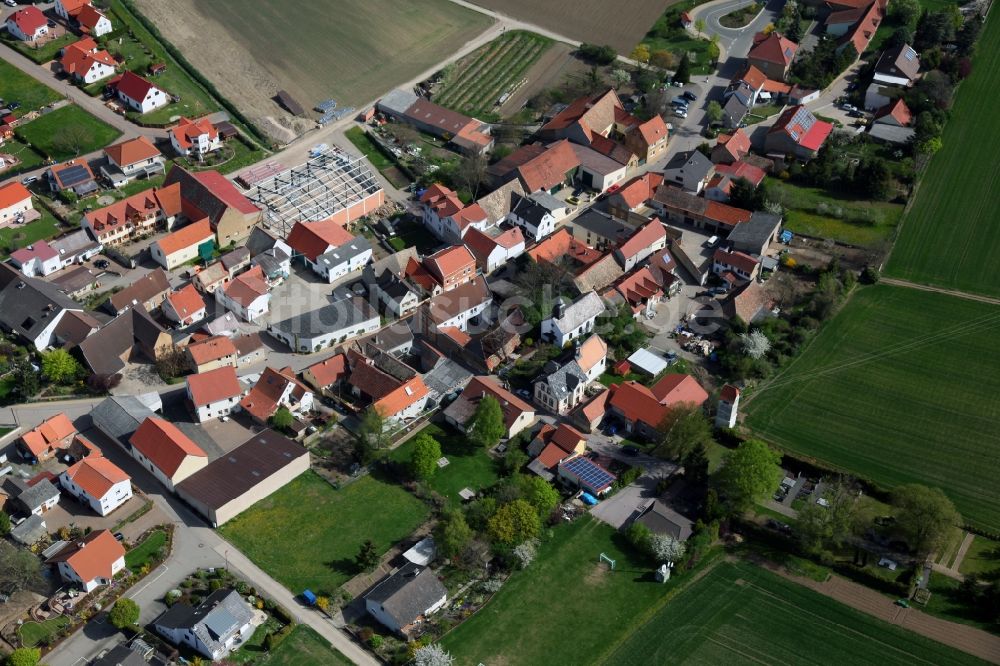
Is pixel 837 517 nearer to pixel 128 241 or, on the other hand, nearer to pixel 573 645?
pixel 573 645

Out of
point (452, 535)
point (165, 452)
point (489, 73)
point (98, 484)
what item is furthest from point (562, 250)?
point (98, 484)

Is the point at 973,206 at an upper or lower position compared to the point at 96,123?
upper

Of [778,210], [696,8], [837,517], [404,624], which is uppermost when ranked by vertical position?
[696,8]

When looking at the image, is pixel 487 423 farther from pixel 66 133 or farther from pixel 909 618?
pixel 66 133

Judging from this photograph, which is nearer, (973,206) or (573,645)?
(573,645)

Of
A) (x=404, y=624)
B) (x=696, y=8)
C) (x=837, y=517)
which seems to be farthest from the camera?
(x=696, y=8)

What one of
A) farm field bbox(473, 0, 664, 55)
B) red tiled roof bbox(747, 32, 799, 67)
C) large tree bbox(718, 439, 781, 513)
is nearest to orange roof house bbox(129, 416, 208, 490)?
large tree bbox(718, 439, 781, 513)

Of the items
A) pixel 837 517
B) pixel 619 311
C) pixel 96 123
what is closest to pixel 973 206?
pixel 619 311
